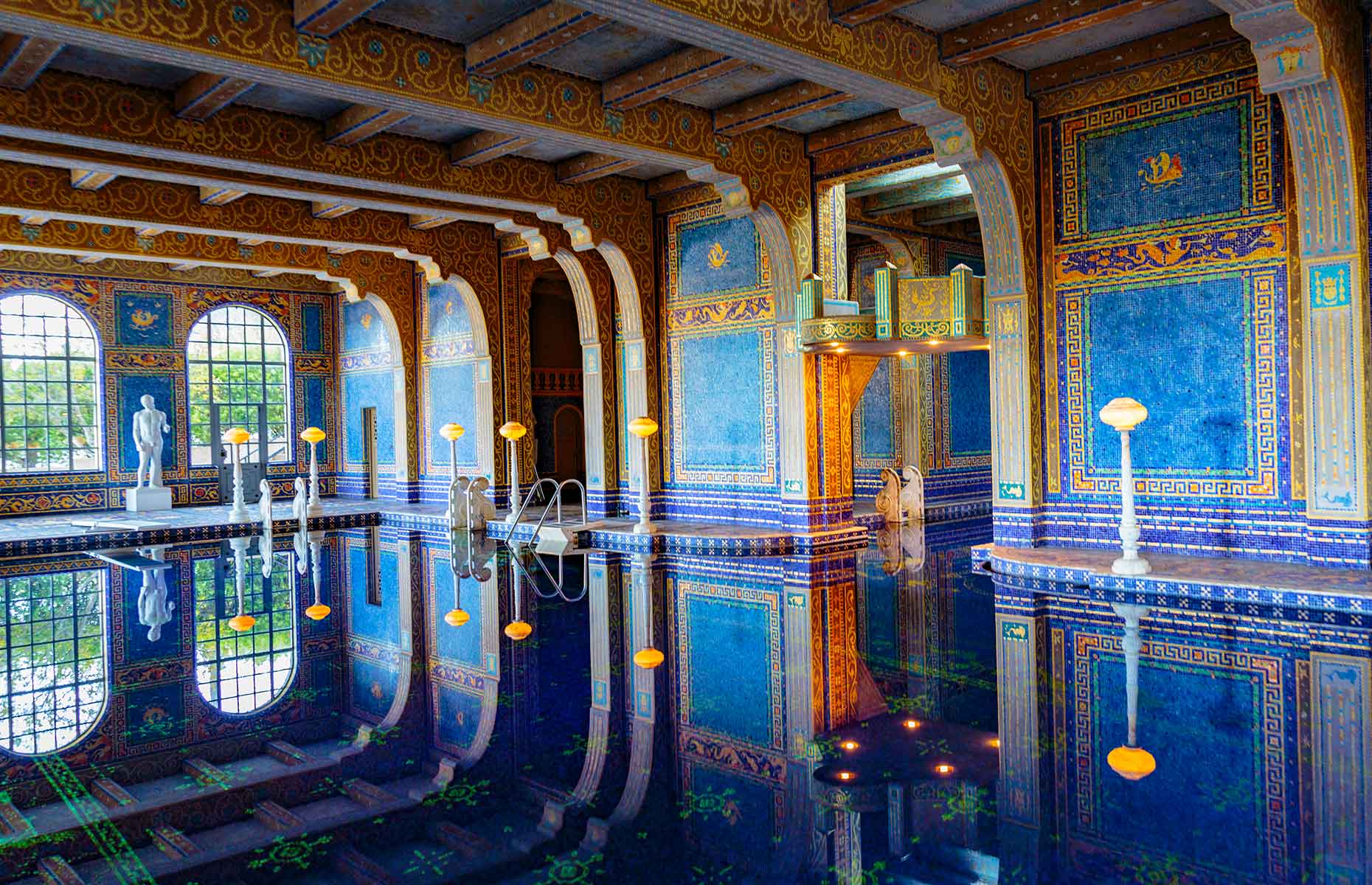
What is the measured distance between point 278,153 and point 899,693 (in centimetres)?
781

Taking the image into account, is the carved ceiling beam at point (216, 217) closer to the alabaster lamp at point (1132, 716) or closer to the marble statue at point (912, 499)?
the marble statue at point (912, 499)

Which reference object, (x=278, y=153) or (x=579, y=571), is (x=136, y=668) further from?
(x=278, y=153)

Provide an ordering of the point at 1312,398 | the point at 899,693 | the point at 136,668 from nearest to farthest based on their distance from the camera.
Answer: the point at 899,693 → the point at 136,668 → the point at 1312,398

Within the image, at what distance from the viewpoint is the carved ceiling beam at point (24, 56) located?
285 inches

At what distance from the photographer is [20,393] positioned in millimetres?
16562

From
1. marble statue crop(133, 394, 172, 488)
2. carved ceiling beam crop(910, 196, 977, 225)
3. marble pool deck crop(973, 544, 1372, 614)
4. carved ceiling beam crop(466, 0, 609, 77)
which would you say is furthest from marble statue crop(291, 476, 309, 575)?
carved ceiling beam crop(910, 196, 977, 225)

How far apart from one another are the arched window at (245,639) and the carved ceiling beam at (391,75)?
152 inches

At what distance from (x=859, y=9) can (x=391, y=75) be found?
3.46m

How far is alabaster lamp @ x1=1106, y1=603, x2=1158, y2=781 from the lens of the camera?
3.84 metres

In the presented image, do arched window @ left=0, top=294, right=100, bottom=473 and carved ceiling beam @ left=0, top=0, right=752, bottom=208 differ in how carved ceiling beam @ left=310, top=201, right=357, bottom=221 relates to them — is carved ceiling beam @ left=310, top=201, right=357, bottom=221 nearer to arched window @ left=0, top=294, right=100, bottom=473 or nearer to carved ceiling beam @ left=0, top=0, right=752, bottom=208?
carved ceiling beam @ left=0, top=0, right=752, bottom=208

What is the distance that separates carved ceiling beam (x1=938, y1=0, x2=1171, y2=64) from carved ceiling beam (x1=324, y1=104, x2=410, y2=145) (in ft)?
15.0

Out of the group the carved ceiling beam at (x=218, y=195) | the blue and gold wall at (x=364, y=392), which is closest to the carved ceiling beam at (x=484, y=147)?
the carved ceiling beam at (x=218, y=195)

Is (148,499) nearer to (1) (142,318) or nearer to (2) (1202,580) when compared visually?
(1) (142,318)

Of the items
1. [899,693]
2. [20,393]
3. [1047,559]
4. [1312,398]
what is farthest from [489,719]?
[20,393]
